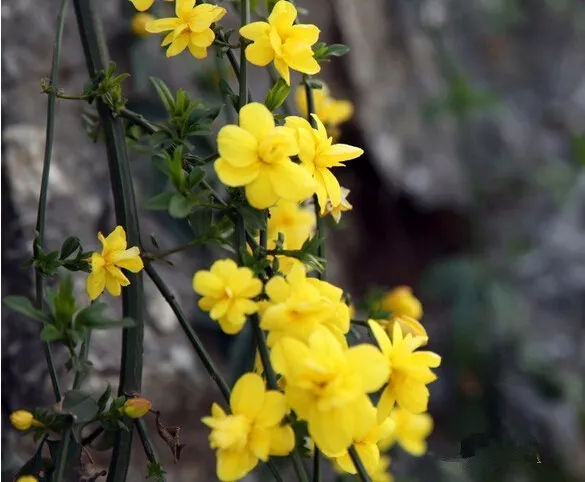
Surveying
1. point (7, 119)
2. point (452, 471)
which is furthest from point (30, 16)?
point (452, 471)

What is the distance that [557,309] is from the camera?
1.92 meters

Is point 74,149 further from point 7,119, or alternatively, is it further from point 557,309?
point 557,309

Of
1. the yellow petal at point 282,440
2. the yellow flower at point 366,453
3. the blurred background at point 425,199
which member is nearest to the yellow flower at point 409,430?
the blurred background at point 425,199

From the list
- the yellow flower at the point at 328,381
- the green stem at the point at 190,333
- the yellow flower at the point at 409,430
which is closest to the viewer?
the yellow flower at the point at 328,381

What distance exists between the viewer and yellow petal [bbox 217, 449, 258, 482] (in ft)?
1.46

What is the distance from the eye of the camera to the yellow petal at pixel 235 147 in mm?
465

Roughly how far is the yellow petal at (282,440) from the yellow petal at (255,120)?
6.4 inches

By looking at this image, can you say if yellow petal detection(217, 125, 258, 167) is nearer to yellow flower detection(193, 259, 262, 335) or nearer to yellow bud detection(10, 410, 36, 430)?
yellow flower detection(193, 259, 262, 335)

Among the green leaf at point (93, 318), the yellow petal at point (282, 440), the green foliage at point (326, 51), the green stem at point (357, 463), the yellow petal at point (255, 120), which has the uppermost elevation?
the yellow petal at point (255, 120)

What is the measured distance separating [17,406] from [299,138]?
57 cm

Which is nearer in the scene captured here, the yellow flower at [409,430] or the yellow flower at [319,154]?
the yellow flower at [319,154]

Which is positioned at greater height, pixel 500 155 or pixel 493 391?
pixel 500 155

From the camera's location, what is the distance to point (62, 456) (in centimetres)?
50

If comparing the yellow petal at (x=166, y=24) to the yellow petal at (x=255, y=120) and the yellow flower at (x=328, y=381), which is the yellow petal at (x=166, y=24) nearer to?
the yellow petal at (x=255, y=120)
